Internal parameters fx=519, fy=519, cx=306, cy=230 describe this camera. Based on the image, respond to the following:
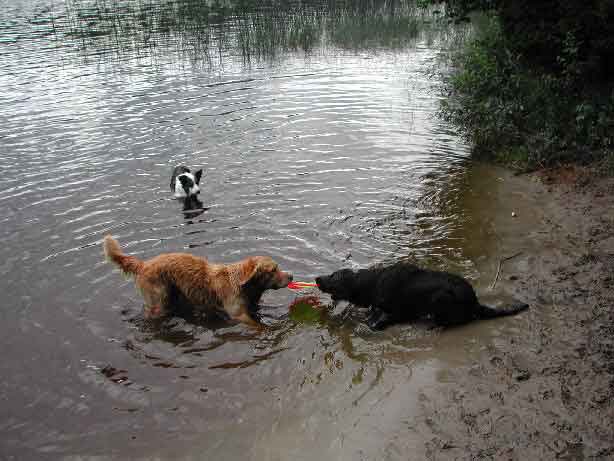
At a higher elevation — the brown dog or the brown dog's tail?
the brown dog's tail

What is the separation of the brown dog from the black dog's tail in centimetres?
239

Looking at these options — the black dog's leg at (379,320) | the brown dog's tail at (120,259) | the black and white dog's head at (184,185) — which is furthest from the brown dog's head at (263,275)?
the black and white dog's head at (184,185)

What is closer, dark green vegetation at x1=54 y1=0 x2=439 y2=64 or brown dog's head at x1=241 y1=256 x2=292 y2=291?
brown dog's head at x1=241 y1=256 x2=292 y2=291

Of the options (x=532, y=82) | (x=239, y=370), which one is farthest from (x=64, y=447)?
(x=532, y=82)

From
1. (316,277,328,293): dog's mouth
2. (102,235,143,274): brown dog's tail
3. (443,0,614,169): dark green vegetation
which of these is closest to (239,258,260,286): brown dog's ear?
(316,277,328,293): dog's mouth

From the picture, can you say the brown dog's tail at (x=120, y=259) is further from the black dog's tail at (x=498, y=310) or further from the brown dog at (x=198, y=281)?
the black dog's tail at (x=498, y=310)

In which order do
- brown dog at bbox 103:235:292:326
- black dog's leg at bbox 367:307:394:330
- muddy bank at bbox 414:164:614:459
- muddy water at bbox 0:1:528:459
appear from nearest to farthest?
muddy bank at bbox 414:164:614:459, muddy water at bbox 0:1:528:459, black dog's leg at bbox 367:307:394:330, brown dog at bbox 103:235:292:326

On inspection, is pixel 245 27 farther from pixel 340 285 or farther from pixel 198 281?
pixel 340 285

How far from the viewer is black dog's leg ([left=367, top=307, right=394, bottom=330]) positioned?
629cm

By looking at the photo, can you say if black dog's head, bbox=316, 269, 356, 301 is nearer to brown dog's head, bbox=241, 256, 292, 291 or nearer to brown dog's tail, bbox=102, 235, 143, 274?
brown dog's head, bbox=241, 256, 292, 291

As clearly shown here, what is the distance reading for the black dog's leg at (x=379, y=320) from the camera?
6293 mm

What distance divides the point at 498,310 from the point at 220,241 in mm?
4754

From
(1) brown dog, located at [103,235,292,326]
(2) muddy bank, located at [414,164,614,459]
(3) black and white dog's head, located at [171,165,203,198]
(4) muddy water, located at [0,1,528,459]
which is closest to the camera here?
(2) muddy bank, located at [414,164,614,459]

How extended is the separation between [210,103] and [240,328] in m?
11.2
